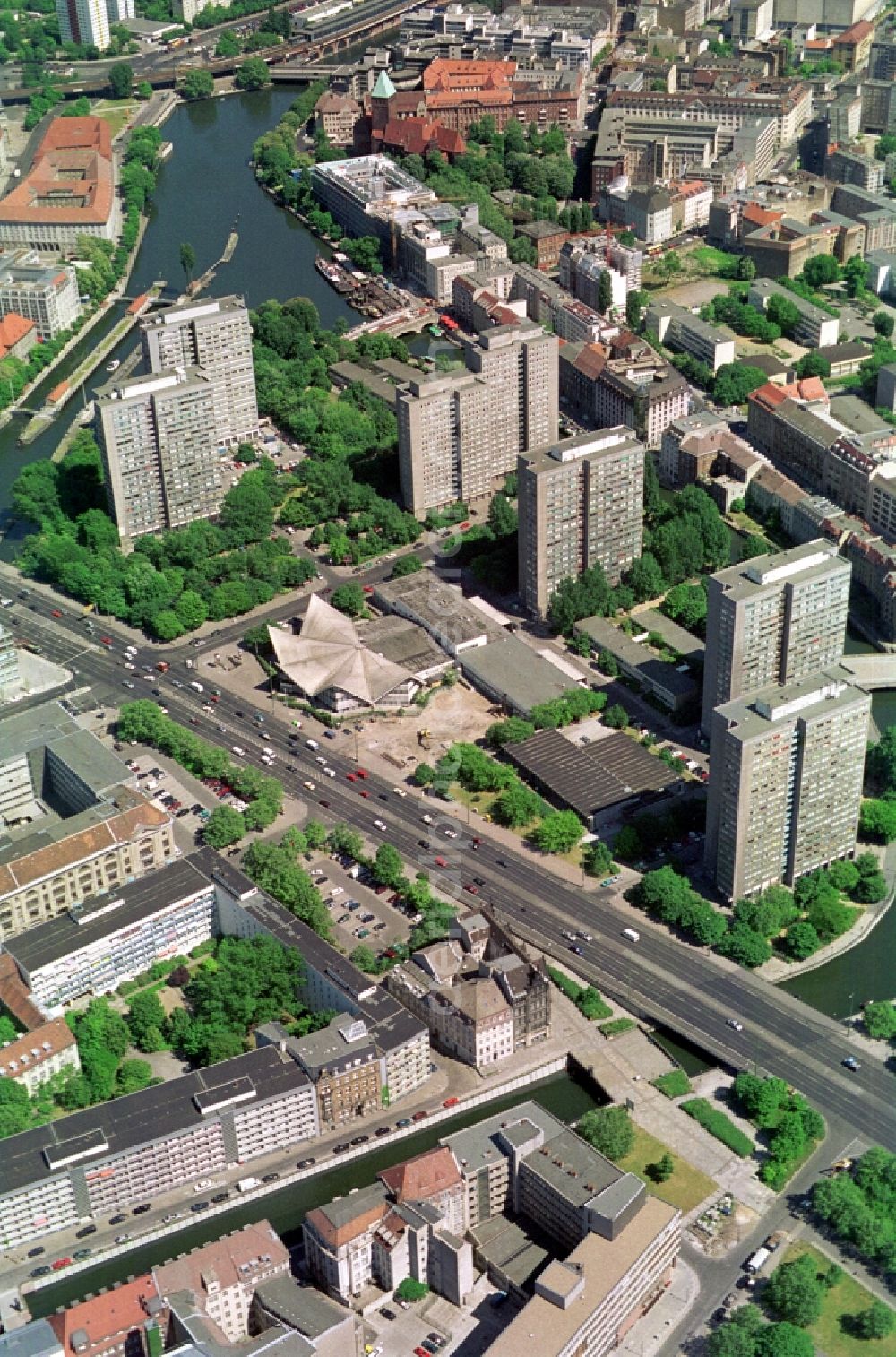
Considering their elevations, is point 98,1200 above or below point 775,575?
below

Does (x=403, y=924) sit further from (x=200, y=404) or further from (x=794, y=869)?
(x=200, y=404)

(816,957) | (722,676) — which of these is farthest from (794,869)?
(722,676)

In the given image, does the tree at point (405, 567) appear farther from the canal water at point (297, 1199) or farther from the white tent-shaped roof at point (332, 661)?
the canal water at point (297, 1199)

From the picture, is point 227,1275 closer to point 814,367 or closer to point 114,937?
point 114,937

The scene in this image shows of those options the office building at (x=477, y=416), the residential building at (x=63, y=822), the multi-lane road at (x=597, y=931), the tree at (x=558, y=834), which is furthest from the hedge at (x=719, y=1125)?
the office building at (x=477, y=416)

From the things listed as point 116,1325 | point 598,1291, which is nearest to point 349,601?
point 598,1291

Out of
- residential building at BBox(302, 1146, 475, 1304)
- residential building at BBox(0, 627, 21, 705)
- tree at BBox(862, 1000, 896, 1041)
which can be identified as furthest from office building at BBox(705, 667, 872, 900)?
residential building at BBox(0, 627, 21, 705)
